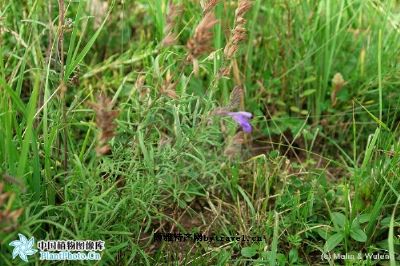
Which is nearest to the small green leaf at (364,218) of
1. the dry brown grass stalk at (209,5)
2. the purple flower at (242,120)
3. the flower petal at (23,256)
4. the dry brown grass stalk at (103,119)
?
the purple flower at (242,120)

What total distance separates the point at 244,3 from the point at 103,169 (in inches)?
26.0

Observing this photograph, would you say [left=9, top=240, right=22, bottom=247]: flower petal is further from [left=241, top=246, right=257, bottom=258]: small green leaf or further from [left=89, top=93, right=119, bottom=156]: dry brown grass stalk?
[left=241, top=246, right=257, bottom=258]: small green leaf

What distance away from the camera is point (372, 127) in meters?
2.62

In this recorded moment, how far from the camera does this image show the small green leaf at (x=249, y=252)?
2.00m

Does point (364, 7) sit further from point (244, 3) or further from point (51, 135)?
point (51, 135)

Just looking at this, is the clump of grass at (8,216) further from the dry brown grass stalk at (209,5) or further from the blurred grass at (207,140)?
the dry brown grass stalk at (209,5)

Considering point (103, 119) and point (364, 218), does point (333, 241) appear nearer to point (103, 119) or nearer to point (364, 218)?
point (364, 218)

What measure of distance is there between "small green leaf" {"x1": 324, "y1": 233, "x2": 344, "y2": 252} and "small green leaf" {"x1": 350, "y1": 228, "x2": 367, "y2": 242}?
1.6 inches

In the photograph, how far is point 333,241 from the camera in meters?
2.00

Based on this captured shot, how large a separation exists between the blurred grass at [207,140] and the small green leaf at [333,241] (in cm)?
1

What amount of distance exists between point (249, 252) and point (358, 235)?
38cm

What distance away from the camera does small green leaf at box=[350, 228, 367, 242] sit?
1.99 m

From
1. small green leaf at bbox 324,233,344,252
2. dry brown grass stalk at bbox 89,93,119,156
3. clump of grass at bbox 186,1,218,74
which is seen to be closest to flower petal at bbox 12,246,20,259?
dry brown grass stalk at bbox 89,93,119,156

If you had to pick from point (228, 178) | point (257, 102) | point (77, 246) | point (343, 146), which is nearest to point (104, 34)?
point (257, 102)
